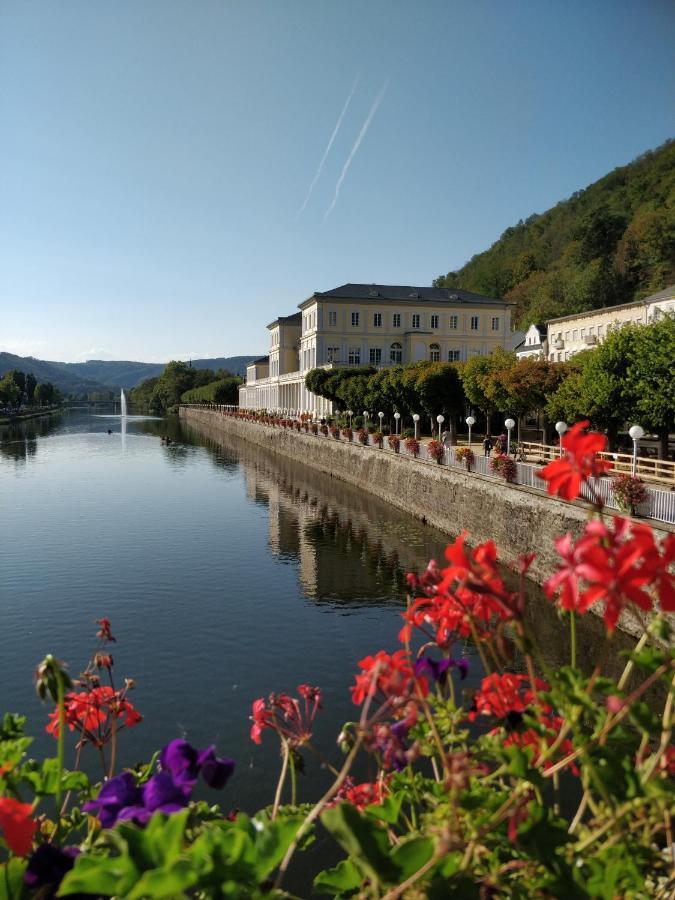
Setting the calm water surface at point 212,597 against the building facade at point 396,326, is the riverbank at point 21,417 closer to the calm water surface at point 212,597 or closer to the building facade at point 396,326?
the building facade at point 396,326

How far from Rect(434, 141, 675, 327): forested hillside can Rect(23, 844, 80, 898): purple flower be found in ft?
264

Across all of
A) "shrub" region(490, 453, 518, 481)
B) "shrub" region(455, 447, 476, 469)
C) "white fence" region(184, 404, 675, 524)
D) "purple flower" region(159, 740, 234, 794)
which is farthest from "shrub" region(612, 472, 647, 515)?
"purple flower" region(159, 740, 234, 794)

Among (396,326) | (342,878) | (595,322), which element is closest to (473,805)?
(342,878)

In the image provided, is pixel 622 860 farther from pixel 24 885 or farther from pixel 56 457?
pixel 56 457

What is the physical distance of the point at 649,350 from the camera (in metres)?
23.1

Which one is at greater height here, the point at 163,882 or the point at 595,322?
the point at 595,322

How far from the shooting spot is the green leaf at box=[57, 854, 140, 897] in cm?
172

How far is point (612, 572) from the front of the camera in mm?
1999

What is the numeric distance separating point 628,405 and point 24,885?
24822mm

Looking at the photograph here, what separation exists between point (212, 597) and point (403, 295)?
60.6 metres

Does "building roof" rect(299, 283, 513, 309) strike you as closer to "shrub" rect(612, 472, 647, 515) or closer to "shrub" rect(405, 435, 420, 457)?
"shrub" rect(405, 435, 420, 457)

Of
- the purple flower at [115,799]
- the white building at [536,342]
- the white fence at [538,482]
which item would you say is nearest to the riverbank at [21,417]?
the white building at [536,342]

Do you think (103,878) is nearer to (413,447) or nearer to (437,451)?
(437,451)

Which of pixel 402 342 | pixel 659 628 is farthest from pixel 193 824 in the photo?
pixel 402 342
